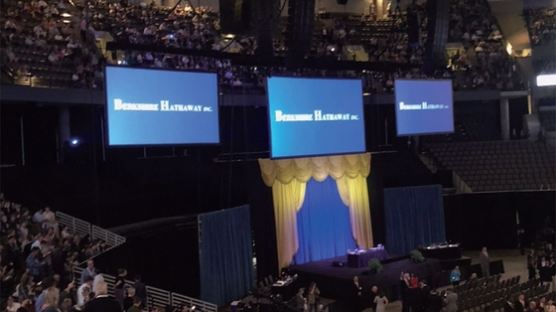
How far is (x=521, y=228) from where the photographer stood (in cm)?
2372

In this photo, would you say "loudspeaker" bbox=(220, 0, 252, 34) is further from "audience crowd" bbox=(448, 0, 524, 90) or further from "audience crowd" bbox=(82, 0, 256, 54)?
"audience crowd" bbox=(448, 0, 524, 90)

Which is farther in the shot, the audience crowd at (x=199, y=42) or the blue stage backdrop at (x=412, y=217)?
the blue stage backdrop at (x=412, y=217)

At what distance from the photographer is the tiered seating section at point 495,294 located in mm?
14219

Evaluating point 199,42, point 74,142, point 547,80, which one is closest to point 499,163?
point 547,80

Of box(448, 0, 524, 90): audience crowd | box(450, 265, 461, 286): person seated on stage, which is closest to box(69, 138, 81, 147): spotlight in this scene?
box(450, 265, 461, 286): person seated on stage

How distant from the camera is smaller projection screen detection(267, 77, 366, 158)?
587 inches

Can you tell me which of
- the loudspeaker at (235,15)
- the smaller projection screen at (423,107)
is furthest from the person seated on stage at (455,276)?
the loudspeaker at (235,15)

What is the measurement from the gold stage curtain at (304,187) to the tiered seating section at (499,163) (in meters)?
4.92

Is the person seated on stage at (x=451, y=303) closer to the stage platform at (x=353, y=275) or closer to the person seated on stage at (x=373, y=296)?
the person seated on stage at (x=373, y=296)

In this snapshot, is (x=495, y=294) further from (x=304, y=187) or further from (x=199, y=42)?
(x=199, y=42)

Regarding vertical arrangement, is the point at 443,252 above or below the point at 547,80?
below

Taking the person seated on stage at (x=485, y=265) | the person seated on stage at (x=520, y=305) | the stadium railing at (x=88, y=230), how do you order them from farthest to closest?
the person seated on stage at (x=485, y=265) < the stadium railing at (x=88, y=230) < the person seated on stage at (x=520, y=305)

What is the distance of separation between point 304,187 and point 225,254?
3.49 m

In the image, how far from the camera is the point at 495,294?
581 inches
